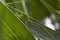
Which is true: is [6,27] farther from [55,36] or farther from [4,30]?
[55,36]

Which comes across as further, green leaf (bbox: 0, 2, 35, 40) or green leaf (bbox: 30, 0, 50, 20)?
green leaf (bbox: 30, 0, 50, 20)

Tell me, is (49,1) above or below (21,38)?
above

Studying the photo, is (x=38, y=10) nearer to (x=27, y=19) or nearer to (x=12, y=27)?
(x=27, y=19)

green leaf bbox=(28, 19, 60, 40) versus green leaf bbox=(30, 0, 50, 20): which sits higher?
green leaf bbox=(30, 0, 50, 20)

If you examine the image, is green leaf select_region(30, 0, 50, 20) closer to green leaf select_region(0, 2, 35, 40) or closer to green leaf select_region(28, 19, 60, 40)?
green leaf select_region(28, 19, 60, 40)

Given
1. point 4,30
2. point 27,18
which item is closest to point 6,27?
point 4,30

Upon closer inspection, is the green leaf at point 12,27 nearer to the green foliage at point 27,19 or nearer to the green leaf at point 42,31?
the green foliage at point 27,19

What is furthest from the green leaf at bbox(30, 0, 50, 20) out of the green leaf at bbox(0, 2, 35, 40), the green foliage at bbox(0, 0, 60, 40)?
the green leaf at bbox(0, 2, 35, 40)

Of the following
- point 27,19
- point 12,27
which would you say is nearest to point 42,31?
point 27,19
